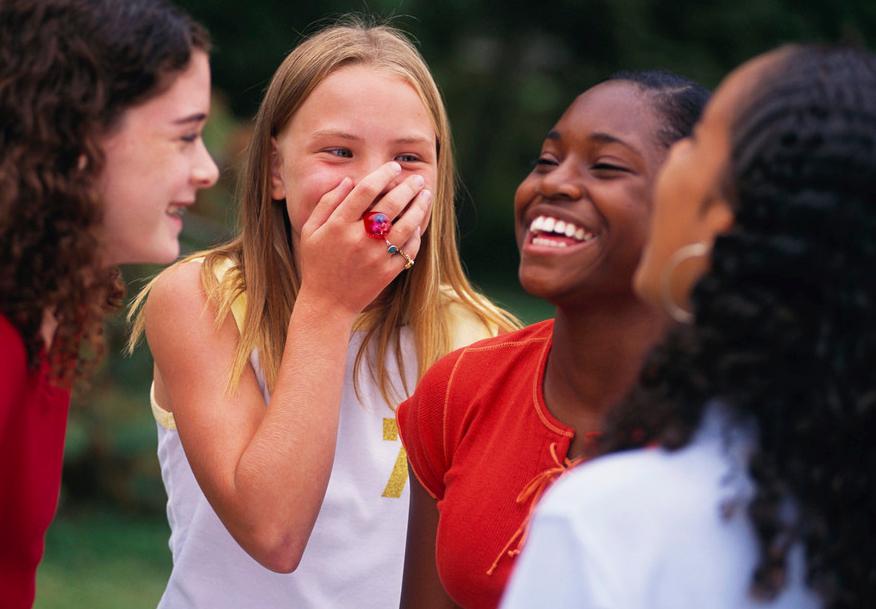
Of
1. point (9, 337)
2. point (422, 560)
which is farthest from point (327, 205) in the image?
point (9, 337)

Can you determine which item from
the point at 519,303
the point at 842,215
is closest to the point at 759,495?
the point at 842,215

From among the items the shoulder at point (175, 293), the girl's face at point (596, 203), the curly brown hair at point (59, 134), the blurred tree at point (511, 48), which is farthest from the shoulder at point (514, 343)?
→ the blurred tree at point (511, 48)

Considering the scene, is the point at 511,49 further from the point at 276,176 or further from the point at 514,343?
the point at 514,343

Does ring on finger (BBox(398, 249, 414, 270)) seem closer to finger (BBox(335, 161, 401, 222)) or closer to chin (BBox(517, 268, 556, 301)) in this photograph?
finger (BBox(335, 161, 401, 222))

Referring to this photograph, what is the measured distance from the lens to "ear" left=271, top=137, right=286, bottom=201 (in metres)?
3.10

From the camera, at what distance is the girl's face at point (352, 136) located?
2.93 meters

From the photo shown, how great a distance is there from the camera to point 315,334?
9.07ft

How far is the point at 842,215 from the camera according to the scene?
1.45 m

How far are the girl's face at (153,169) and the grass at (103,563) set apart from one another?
467 centimetres

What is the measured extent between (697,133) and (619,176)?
0.69 meters

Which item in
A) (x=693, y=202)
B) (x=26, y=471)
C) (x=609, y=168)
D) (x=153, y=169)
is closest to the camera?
(x=693, y=202)

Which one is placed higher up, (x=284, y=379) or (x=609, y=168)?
(x=609, y=168)

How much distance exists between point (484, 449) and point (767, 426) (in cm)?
105

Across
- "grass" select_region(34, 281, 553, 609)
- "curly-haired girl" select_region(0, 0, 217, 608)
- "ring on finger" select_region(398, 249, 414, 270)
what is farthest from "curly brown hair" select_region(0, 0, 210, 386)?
"grass" select_region(34, 281, 553, 609)
